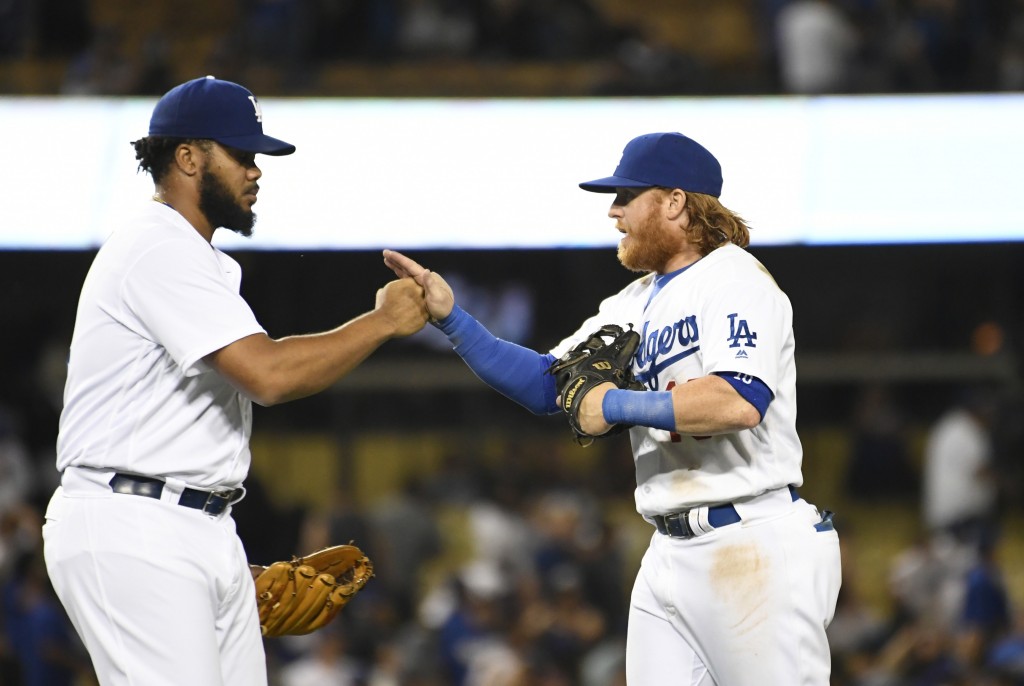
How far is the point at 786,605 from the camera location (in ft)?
10.8

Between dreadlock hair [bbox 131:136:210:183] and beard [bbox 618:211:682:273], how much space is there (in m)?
1.11

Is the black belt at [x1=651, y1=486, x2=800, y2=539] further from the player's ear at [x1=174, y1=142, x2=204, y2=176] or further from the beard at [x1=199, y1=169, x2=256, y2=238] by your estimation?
the player's ear at [x1=174, y1=142, x2=204, y2=176]

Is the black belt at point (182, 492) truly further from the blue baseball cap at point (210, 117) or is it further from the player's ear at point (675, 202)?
the player's ear at point (675, 202)

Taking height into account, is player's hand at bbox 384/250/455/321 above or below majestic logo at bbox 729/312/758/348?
above

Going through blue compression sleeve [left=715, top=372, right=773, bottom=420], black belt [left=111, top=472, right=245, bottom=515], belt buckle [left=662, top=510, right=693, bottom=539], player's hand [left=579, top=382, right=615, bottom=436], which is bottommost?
belt buckle [left=662, top=510, right=693, bottom=539]

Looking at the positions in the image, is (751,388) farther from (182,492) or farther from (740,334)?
(182,492)

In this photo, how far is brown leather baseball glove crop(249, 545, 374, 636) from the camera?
11.1ft

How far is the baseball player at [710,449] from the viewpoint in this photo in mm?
3230

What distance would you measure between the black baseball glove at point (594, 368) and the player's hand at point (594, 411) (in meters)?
0.02

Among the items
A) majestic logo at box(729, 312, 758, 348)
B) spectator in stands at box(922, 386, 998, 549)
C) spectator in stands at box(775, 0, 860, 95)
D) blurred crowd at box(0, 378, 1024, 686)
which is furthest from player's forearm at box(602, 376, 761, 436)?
spectator in stands at box(922, 386, 998, 549)

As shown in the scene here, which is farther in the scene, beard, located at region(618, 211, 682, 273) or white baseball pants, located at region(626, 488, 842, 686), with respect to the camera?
beard, located at region(618, 211, 682, 273)

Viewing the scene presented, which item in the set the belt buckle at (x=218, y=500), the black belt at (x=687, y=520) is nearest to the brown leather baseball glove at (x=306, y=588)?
the belt buckle at (x=218, y=500)

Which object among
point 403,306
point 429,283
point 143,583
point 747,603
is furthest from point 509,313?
point 143,583

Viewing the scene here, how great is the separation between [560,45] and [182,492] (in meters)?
6.99
